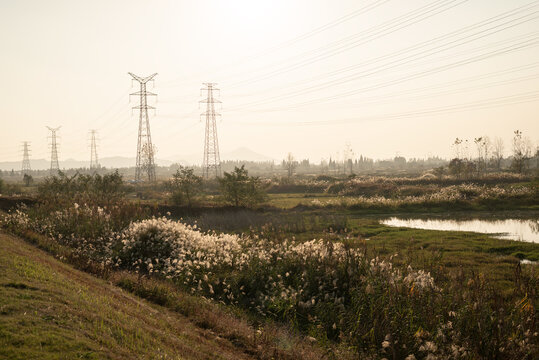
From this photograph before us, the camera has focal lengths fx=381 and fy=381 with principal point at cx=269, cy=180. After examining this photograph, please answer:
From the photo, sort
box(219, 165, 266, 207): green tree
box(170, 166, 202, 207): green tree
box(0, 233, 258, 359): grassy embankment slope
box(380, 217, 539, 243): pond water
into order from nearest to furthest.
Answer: box(0, 233, 258, 359): grassy embankment slope < box(380, 217, 539, 243): pond water < box(219, 165, 266, 207): green tree < box(170, 166, 202, 207): green tree

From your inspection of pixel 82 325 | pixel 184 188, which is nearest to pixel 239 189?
pixel 184 188

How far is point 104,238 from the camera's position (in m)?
18.7

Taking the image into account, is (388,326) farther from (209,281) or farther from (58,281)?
(58,281)

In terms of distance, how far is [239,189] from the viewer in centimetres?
3669

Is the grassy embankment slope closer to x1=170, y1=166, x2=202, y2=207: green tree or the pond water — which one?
the pond water

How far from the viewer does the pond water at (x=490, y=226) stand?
25469 millimetres

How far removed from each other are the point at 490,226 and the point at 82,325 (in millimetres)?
30681

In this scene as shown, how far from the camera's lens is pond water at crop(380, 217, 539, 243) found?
25.5m

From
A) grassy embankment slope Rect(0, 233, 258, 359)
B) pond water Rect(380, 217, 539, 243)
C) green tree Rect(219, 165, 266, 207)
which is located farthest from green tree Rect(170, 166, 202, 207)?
grassy embankment slope Rect(0, 233, 258, 359)

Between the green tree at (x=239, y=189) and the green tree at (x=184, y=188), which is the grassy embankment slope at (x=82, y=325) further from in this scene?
the green tree at (x=184, y=188)

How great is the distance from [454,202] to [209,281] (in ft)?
113

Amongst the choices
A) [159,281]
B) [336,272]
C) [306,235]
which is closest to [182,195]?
[306,235]

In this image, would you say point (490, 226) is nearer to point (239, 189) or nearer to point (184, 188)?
point (239, 189)

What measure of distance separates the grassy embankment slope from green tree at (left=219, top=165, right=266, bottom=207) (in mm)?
25592
